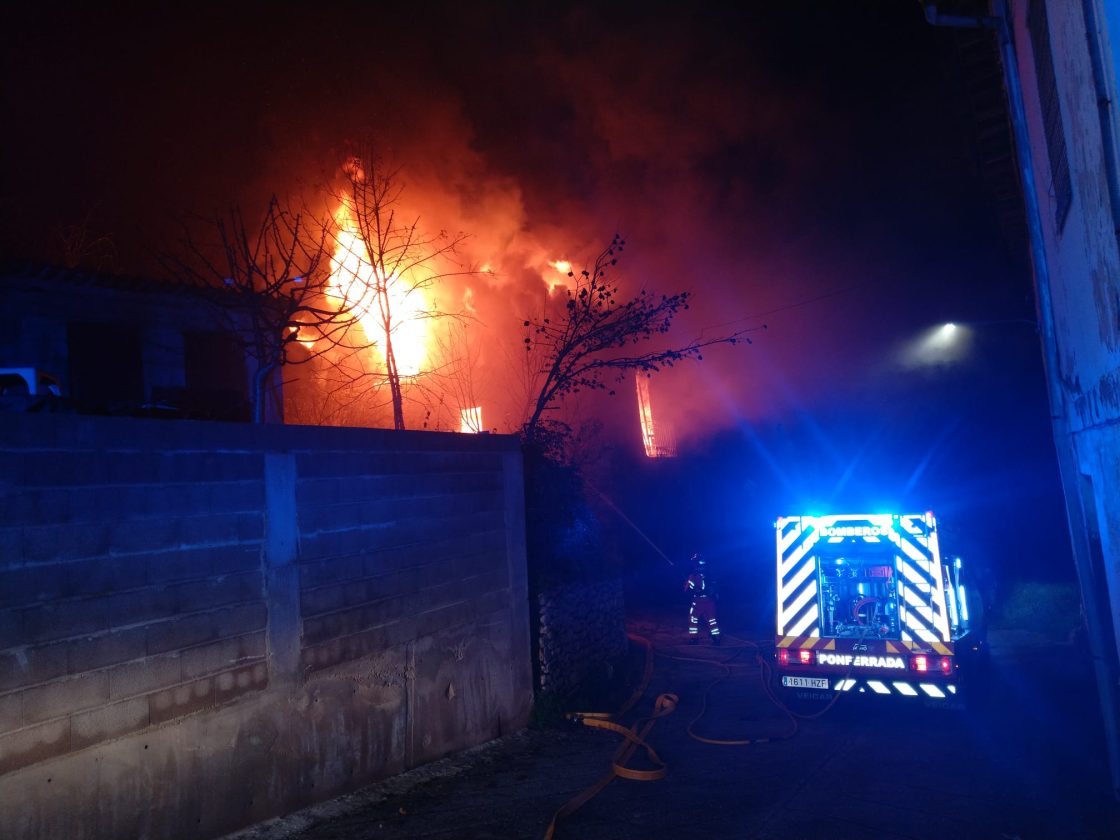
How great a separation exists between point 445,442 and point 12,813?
4.44 m

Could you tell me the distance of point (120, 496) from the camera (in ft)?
15.1

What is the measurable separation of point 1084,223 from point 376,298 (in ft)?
32.6

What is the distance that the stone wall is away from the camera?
8.69 metres

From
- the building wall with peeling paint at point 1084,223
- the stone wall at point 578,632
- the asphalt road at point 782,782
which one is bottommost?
the asphalt road at point 782,782

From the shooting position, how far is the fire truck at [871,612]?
7.94 metres

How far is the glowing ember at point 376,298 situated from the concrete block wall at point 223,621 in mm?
3907

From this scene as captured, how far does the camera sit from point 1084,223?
4.96 metres

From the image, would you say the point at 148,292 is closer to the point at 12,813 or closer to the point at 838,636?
the point at 12,813

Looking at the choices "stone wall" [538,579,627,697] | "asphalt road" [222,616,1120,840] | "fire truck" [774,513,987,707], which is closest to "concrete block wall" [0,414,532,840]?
"asphalt road" [222,616,1120,840]

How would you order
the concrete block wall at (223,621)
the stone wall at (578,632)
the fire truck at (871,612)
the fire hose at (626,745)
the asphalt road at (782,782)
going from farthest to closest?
the stone wall at (578,632), the fire truck at (871,612), the fire hose at (626,745), the asphalt road at (782,782), the concrete block wall at (223,621)

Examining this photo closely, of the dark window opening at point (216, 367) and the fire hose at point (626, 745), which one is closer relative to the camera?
the fire hose at point (626, 745)

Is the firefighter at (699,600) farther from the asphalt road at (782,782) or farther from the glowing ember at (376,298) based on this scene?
the glowing ember at (376,298)

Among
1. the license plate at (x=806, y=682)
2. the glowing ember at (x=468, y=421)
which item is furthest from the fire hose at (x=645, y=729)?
the glowing ember at (x=468, y=421)

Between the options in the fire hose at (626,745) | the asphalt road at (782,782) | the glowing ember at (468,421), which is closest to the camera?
the asphalt road at (782,782)
